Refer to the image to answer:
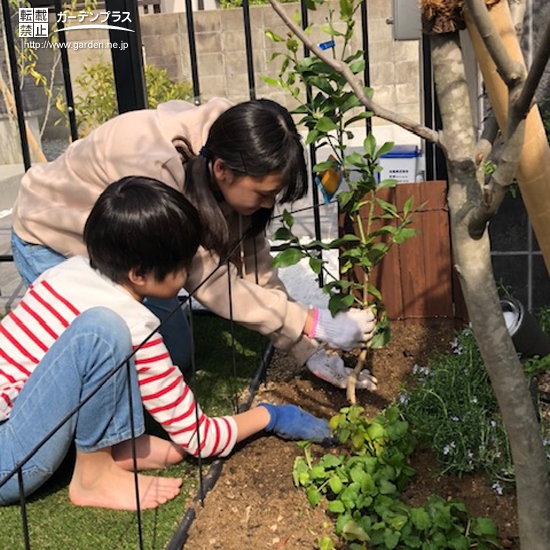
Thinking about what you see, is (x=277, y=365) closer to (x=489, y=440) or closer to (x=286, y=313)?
(x=286, y=313)

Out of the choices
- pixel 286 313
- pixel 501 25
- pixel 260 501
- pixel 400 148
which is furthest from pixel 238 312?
pixel 400 148

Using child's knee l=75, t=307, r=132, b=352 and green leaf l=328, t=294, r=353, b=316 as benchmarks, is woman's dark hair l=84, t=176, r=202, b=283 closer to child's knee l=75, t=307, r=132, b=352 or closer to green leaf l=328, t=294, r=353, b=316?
child's knee l=75, t=307, r=132, b=352

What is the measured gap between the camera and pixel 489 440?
2258 millimetres

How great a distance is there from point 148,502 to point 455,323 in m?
1.44

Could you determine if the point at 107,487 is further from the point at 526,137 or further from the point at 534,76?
the point at 534,76

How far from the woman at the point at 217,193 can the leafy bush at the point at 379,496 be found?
350mm

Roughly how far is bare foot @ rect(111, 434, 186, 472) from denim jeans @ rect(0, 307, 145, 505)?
20 cm

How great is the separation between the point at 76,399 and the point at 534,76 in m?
1.41

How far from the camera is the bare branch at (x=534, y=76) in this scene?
3.53 ft

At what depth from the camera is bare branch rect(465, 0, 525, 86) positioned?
1.15m

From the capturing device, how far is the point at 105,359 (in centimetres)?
A: 207

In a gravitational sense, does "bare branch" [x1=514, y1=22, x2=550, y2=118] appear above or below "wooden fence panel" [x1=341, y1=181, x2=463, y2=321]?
above

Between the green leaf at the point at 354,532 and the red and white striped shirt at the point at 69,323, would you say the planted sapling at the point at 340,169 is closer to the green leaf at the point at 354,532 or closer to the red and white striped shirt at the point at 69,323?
the red and white striped shirt at the point at 69,323

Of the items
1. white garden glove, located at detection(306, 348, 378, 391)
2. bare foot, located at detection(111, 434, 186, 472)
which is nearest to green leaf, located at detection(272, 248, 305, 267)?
white garden glove, located at detection(306, 348, 378, 391)
